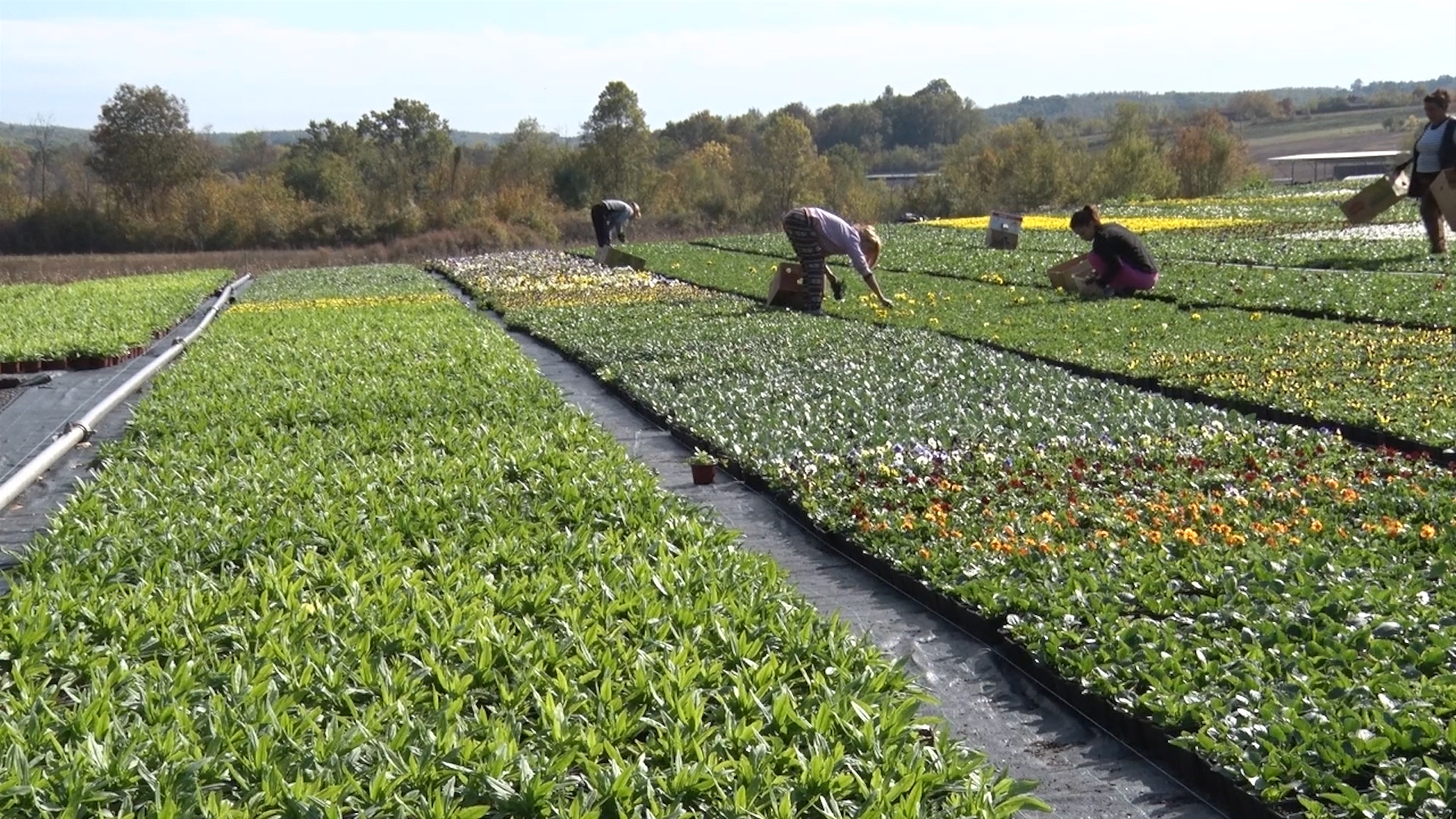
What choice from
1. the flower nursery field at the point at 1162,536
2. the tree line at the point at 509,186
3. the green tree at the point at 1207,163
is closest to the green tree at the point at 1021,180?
the tree line at the point at 509,186

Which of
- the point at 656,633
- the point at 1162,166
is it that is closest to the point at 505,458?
the point at 656,633

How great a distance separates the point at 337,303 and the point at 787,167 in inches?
1737

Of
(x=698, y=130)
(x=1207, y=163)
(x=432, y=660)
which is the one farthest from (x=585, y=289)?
(x=698, y=130)

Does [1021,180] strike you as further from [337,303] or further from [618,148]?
[337,303]

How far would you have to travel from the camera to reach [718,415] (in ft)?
32.8

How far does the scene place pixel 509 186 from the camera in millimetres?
62031

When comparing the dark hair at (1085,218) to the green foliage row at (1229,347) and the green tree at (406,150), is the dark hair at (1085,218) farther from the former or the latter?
the green tree at (406,150)

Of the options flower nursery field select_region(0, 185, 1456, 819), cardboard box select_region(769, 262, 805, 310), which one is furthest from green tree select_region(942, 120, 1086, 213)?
flower nursery field select_region(0, 185, 1456, 819)

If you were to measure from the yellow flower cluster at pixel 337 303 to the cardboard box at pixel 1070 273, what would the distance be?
29.0ft

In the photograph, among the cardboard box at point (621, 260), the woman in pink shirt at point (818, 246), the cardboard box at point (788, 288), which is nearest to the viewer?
the woman in pink shirt at point (818, 246)

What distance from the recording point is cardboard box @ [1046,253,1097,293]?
57.3ft

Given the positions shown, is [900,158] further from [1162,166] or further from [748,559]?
[748,559]

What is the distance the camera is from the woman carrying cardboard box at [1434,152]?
17547 mm

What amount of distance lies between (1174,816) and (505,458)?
5055 mm
